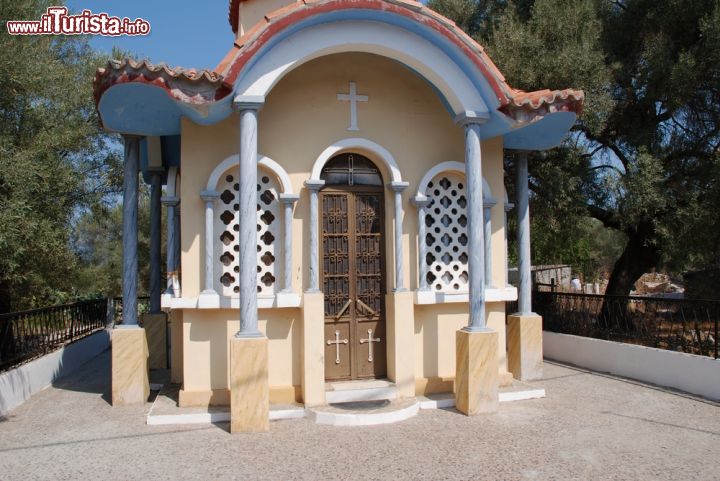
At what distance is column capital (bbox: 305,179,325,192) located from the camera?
7172mm

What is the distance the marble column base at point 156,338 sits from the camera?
9742 millimetres

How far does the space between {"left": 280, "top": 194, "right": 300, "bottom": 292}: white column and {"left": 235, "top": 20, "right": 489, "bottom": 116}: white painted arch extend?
1305mm

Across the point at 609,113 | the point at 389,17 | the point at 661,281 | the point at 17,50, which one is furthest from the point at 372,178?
the point at 661,281

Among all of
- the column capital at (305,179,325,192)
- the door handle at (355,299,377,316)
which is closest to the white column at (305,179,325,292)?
the column capital at (305,179,325,192)

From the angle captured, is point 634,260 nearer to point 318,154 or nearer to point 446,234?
point 446,234

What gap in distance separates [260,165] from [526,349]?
4.70 m

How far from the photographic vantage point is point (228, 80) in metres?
6.12

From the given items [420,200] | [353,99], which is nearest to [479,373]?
[420,200]

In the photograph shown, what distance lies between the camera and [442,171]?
7805 mm

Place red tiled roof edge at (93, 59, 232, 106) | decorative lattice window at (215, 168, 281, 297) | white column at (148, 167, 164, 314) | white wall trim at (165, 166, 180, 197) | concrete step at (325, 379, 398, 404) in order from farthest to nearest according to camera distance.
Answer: white column at (148, 167, 164, 314) < white wall trim at (165, 166, 180, 197) < decorative lattice window at (215, 168, 281, 297) < concrete step at (325, 379, 398, 404) < red tiled roof edge at (93, 59, 232, 106)

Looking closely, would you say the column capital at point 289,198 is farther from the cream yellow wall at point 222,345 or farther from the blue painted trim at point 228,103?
the cream yellow wall at point 222,345

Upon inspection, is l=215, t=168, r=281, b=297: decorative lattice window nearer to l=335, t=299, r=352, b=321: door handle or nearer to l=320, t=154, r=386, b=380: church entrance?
l=320, t=154, r=386, b=380: church entrance

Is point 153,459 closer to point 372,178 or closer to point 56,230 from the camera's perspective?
point 372,178

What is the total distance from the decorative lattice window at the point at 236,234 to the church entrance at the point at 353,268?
A: 645 millimetres
